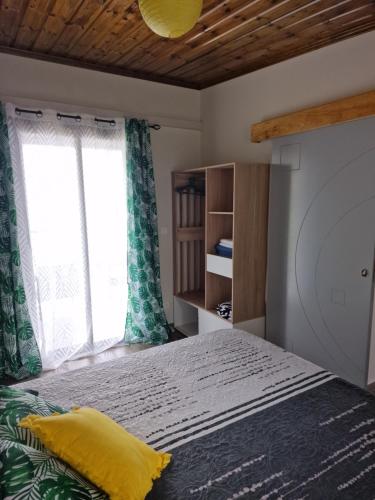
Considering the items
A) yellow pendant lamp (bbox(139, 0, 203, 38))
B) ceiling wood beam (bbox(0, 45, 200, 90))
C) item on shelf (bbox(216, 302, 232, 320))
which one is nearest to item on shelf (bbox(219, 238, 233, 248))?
item on shelf (bbox(216, 302, 232, 320))

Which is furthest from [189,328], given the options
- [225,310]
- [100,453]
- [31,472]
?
[31,472]

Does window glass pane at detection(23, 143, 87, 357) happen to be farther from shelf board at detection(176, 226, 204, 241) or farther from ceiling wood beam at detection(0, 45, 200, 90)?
shelf board at detection(176, 226, 204, 241)

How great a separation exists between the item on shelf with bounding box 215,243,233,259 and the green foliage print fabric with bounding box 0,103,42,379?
67.6 inches

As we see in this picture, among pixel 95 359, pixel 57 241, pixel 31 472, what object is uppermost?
pixel 57 241

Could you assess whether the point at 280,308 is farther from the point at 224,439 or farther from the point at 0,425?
the point at 0,425

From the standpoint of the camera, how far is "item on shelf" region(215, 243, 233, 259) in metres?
2.99

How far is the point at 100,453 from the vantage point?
1.01 m

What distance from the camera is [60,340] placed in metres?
3.02

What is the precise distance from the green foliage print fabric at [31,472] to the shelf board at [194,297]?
2360 millimetres

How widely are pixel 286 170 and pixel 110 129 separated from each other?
163cm

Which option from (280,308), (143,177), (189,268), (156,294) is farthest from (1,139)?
(280,308)

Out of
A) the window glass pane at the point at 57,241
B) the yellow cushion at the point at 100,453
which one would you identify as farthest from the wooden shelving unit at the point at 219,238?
the yellow cushion at the point at 100,453

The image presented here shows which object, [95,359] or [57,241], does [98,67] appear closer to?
[57,241]

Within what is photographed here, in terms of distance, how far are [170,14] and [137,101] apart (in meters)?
2.22
